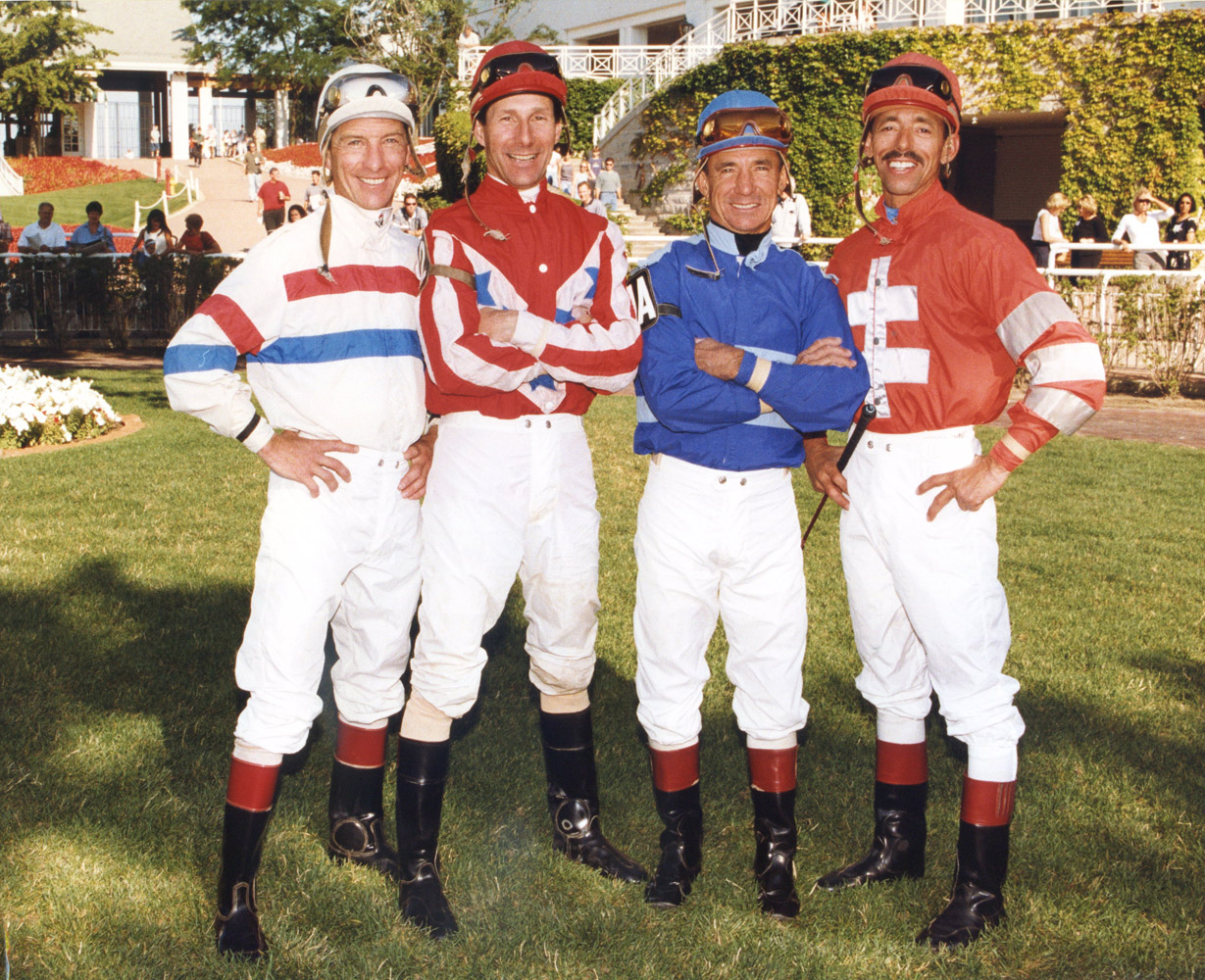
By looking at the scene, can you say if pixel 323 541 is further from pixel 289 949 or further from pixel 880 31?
pixel 880 31

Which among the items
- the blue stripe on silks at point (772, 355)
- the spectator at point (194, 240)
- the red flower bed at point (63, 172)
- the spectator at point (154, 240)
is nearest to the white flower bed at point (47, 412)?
the spectator at point (154, 240)

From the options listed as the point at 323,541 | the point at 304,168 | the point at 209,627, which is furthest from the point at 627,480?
the point at 304,168

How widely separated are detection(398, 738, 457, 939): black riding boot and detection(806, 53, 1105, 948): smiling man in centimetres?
142

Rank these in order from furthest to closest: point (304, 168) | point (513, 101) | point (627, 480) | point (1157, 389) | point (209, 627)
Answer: point (304, 168)
point (1157, 389)
point (627, 480)
point (209, 627)
point (513, 101)

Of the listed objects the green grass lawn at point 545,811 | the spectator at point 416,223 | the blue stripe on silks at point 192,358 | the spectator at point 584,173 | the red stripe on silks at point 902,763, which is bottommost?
the green grass lawn at point 545,811

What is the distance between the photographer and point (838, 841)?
150 inches

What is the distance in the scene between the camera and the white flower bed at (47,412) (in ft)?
31.5

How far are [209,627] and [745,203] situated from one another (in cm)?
353

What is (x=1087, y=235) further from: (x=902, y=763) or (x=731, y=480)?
(x=731, y=480)

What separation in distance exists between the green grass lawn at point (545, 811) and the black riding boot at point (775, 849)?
0.30 ft

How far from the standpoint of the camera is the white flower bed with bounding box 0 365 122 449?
378 inches

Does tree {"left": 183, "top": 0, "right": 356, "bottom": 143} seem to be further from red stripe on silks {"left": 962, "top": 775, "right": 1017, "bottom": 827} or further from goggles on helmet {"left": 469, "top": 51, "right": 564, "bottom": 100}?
red stripe on silks {"left": 962, "top": 775, "right": 1017, "bottom": 827}

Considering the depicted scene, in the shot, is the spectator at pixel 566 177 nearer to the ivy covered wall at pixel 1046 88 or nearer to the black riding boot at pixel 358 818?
the ivy covered wall at pixel 1046 88

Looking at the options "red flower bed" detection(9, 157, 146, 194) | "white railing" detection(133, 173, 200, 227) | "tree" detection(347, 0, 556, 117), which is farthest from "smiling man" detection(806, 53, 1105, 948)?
"red flower bed" detection(9, 157, 146, 194)
